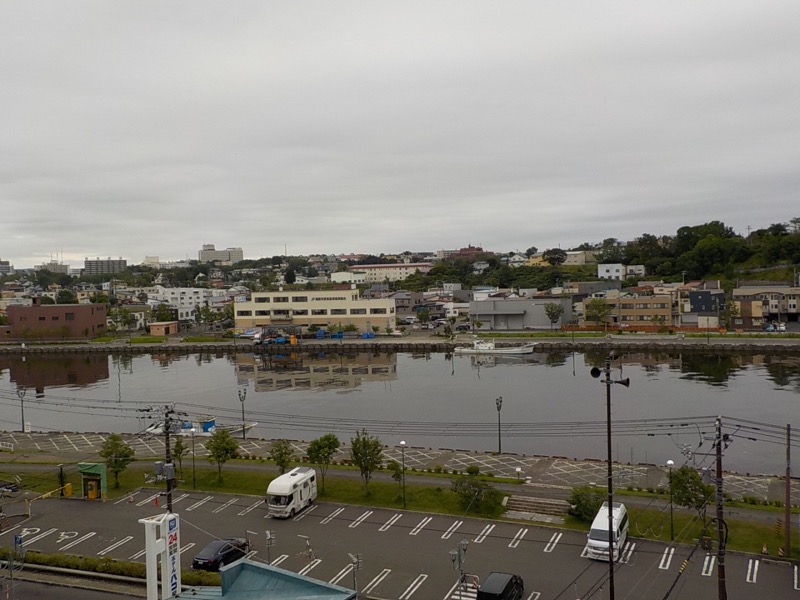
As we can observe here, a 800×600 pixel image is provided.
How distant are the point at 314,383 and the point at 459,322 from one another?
74.3 ft

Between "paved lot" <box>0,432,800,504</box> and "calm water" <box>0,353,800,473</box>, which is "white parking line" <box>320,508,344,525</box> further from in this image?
"calm water" <box>0,353,800,473</box>

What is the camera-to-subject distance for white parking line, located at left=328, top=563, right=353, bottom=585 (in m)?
9.04

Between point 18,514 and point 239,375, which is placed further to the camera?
point 239,375

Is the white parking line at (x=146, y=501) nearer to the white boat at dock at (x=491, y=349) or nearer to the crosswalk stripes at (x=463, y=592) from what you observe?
the crosswalk stripes at (x=463, y=592)

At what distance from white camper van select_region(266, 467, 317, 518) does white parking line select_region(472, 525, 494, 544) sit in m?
3.30

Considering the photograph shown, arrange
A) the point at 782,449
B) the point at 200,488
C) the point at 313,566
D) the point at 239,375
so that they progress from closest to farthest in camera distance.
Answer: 1. the point at 313,566
2. the point at 200,488
3. the point at 782,449
4. the point at 239,375

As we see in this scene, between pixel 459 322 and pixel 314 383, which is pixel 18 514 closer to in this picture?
pixel 314 383

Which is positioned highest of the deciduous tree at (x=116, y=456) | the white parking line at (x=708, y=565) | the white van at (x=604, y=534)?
the deciduous tree at (x=116, y=456)

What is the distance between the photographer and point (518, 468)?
13.8 meters

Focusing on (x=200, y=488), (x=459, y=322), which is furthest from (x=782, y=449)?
(x=459, y=322)

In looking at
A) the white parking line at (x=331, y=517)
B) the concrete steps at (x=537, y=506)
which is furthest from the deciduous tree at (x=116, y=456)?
the concrete steps at (x=537, y=506)

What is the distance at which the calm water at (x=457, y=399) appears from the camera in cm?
1825

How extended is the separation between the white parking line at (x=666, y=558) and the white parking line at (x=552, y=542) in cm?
149

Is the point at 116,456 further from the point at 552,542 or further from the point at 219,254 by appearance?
the point at 219,254
